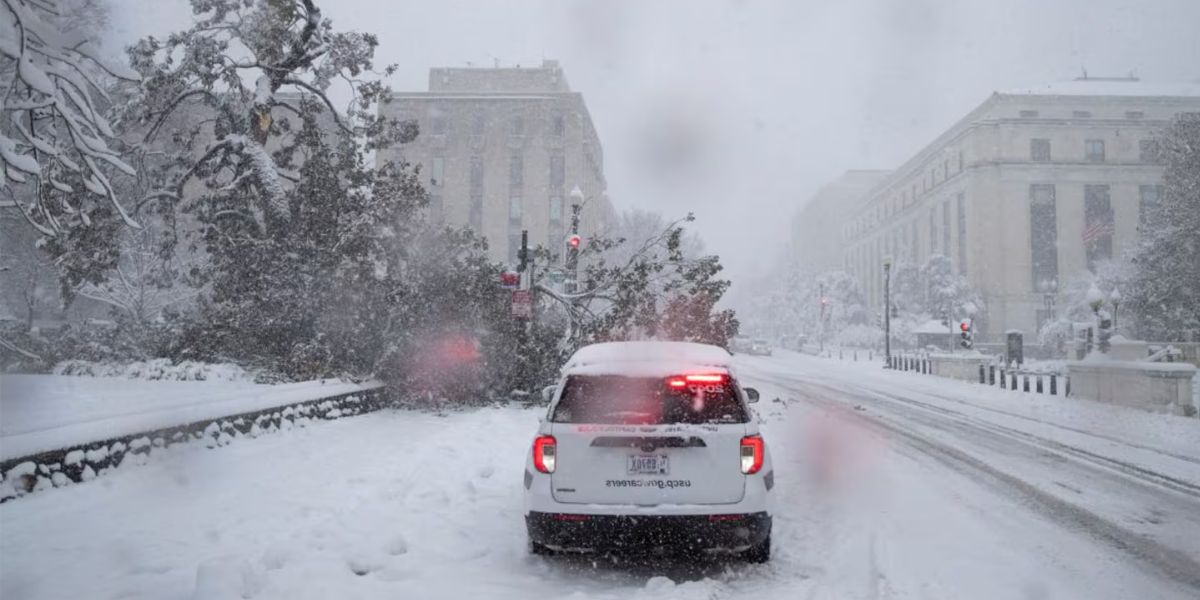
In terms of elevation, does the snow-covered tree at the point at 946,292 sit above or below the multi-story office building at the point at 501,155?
below

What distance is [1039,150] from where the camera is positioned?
63.7 metres

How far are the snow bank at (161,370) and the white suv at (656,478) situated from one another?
11518 millimetres

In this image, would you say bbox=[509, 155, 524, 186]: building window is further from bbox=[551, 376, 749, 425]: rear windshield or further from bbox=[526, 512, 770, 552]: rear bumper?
bbox=[526, 512, 770, 552]: rear bumper

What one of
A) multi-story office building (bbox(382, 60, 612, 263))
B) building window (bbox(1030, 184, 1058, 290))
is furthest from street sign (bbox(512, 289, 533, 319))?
building window (bbox(1030, 184, 1058, 290))

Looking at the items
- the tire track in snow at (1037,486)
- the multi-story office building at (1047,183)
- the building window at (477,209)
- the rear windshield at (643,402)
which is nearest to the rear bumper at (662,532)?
the rear windshield at (643,402)

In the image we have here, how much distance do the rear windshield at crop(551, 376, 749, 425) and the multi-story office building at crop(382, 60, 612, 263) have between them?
2089 inches

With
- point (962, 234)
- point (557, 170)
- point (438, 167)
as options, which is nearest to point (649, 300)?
point (557, 170)

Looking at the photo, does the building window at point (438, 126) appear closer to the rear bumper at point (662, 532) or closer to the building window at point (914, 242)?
the building window at point (914, 242)

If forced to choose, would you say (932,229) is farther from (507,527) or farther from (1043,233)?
(507,527)

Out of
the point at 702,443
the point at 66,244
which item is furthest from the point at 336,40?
the point at 702,443

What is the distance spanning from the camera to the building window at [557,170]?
58.6 metres

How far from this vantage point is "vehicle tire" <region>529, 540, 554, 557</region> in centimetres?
496

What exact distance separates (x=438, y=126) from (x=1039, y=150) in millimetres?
52556

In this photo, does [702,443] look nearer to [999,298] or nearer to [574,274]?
[574,274]
